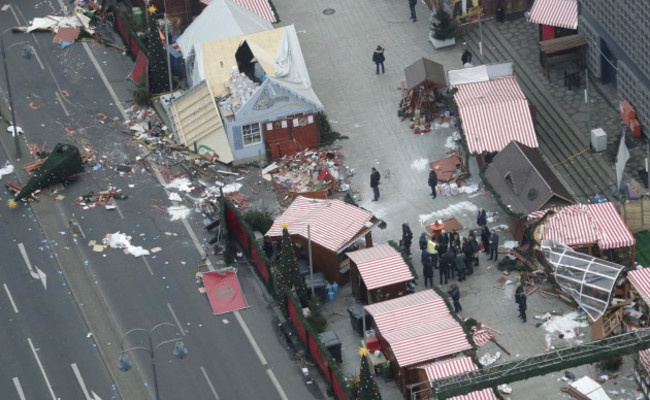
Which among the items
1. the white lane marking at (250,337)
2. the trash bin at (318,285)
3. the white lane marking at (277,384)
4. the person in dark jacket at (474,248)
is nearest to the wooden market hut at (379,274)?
the trash bin at (318,285)

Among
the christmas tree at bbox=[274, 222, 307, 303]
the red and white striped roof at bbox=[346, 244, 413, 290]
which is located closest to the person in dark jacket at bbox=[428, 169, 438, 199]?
the red and white striped roof at bbox=[346, 244, 413, 290]

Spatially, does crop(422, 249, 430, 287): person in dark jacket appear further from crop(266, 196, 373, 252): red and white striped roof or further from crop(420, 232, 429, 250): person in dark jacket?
crop(266, 196, 373, 252): red and white striped roof

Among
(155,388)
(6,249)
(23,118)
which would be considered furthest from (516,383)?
(23,118)

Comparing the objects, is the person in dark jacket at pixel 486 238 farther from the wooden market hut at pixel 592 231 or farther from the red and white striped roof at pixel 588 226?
the wooden market hut at pixel 592 231

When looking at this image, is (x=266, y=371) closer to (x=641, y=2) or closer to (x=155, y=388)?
(x=155, y=388)

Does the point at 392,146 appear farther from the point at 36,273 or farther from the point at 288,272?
the point at 36,273

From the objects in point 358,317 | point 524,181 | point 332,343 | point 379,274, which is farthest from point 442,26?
point 332,343
